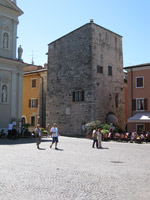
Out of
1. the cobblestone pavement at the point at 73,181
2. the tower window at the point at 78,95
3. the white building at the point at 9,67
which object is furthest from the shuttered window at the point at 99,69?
the cobblestone pavement at the point at 73,181

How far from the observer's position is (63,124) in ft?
109

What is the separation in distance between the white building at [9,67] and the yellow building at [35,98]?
11588mm

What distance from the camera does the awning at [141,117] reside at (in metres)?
24.5

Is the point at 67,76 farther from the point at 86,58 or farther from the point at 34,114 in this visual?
the point at 34,114

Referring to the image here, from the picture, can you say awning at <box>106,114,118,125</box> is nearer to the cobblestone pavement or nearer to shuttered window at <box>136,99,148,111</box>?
shuttered window at <box>136,99,148,111</box>

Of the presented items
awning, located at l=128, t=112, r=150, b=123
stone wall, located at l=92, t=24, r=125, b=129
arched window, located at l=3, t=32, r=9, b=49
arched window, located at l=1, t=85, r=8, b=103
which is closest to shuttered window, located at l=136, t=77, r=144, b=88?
awning, located at l=128, t=112, r=150, b=123

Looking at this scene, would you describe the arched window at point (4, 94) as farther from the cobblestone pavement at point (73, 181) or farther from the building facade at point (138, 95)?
the cobblestone pavement at point (73, 181)

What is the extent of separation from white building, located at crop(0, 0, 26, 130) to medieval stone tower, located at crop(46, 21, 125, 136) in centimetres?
808

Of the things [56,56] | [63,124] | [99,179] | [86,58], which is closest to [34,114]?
[63,124]

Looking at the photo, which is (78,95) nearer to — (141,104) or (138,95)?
(138,95)

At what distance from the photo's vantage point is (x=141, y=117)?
25.2 metres

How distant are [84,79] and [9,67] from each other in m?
9.48

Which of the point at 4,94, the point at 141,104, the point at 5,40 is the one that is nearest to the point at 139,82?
the point at 141,104

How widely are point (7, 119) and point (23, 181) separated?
60.7 feet
